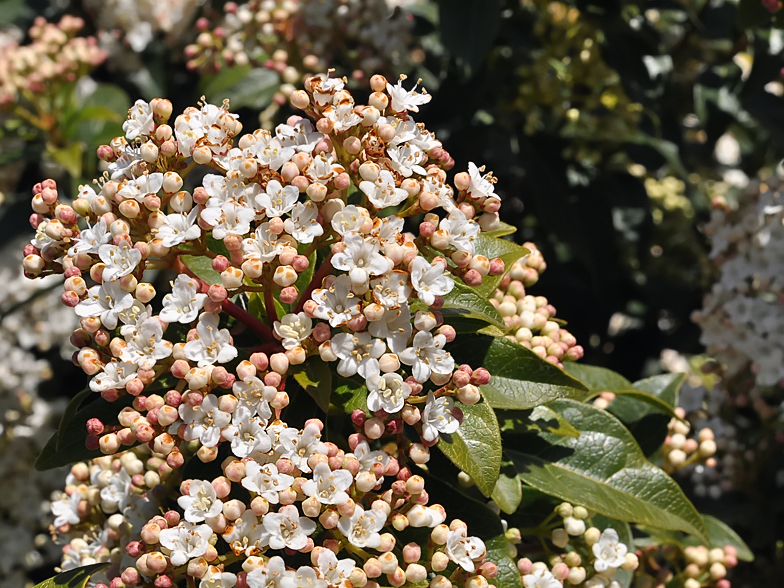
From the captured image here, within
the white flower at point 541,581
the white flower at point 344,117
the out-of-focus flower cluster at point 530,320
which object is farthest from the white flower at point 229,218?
the white flower at point 541,581

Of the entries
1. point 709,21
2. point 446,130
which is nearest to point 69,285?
point 446,130

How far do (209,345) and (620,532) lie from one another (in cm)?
101

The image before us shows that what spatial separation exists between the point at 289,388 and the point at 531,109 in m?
2.06

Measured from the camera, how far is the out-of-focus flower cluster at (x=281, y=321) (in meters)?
1.22

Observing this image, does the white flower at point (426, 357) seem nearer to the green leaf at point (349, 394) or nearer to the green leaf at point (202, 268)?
the green leaf at point (349, 394)

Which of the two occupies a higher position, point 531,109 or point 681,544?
point 531,109

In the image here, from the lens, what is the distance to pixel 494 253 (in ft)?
5.13

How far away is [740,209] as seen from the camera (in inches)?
106

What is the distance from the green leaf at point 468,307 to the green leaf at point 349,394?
0.65 ft

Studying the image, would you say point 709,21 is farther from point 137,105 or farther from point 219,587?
point 219,587

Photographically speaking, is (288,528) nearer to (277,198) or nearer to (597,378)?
(277,198)

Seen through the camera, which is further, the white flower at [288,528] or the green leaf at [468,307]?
the green leaf at [468,307]

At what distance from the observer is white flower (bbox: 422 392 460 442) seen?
1.29 meters

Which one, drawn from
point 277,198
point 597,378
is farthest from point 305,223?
point 597,378
